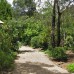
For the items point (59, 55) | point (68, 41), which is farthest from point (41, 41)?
point (59, 55)

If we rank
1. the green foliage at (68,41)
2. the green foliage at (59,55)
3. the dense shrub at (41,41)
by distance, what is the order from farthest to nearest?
the dense shrub at (41,41), the green foliage at (68,41), the green foliage at (59,55)

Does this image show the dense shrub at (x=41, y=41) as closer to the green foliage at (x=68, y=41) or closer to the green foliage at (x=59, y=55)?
the green foliage at (x=68, y=41)

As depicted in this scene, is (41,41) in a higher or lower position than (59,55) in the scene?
higher

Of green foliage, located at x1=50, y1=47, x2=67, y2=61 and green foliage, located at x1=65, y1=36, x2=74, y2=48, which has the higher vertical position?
green foliage, located at x1=65, y1=36, x2=74, y2=48

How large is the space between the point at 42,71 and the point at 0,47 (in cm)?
263

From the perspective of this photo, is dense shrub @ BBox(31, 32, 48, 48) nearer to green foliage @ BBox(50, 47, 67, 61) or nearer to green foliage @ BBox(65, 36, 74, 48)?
green foliage @ BBox(65, 36, 74, 48)

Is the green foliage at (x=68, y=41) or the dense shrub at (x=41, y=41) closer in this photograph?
the green foliage at (x=68, y=41)

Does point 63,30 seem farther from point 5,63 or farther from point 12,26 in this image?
point 5,63

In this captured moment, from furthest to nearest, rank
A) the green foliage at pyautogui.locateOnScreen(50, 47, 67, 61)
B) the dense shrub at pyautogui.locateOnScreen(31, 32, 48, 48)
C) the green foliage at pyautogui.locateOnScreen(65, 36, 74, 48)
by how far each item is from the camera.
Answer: the dense shrub at pyautogui.locateOnScreen(31, 32, 48, 48) < the green foliage at pyautogui.locateOnScreen(65, 36, 74, 48) < the green foliage at pyautogui.locateOnScreen(50, 47, 67, 61)

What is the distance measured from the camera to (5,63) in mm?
13289

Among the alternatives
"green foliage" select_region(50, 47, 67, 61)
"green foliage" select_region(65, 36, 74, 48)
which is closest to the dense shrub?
"green foliage" select_region(65, 36, 74, 48)

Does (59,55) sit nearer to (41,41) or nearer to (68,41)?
(68,41)

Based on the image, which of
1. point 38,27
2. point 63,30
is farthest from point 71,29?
point 38,27

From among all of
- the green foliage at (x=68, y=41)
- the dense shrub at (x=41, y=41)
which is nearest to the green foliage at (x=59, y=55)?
the green foliage at (x=68, y=41)
